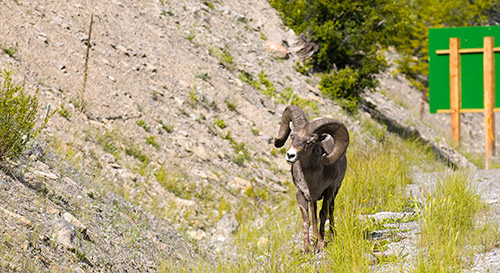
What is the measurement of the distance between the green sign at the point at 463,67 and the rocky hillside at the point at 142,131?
8.54 feet

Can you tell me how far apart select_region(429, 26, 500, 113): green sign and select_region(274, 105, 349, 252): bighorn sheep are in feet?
35.3

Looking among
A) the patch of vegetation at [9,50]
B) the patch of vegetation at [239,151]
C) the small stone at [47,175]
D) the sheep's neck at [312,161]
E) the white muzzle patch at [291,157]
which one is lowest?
the patch of vegetation at [239,151]

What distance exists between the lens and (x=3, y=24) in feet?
46.8

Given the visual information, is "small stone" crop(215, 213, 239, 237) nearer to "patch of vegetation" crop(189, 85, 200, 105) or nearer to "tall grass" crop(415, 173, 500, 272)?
"tall grass" crop(415, 173, 500, 272)

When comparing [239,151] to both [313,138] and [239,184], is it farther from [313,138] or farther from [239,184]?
[313,138]

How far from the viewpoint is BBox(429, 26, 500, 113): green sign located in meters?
17.6

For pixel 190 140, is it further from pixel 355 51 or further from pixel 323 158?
pixel 355 51

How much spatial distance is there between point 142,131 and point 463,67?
9331 mm

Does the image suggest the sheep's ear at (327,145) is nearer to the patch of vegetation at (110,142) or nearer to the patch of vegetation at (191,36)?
the patch of vegetation at (110,142)

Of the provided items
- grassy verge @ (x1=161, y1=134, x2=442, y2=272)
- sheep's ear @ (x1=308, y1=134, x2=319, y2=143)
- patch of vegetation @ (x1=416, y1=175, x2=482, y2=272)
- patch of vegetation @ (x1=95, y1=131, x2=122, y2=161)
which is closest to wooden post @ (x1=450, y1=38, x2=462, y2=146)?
grassy verge @ (x1=161, y1=134, x2=442, y2=272)

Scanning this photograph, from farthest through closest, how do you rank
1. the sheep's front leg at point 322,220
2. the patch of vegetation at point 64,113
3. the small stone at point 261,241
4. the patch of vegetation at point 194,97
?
the patch of vegetation at point 194,97
the patch of vegetation at point 64,113
the small stone at point 261,241
the sheep's front leg at point 322,220

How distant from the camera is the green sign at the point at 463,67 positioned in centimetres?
1756

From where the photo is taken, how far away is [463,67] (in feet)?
58.6


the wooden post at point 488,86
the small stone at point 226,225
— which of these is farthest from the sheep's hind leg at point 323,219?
the wooden post at point 488,86
